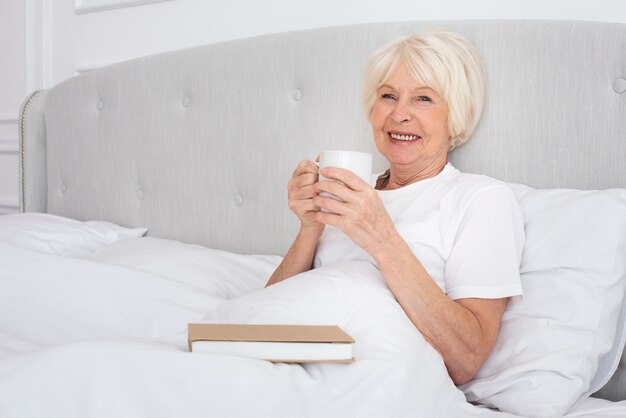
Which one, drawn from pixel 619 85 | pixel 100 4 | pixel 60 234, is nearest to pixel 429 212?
pixel 619 85

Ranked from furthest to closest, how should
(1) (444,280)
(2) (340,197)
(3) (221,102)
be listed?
(3) (221,102)
(1) (444,280)
(2) (340,197)

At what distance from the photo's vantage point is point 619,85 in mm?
1272

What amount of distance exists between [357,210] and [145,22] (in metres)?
1.49

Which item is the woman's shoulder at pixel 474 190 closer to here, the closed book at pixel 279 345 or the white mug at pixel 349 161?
the white mug at pixel 349 161

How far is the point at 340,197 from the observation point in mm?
1073

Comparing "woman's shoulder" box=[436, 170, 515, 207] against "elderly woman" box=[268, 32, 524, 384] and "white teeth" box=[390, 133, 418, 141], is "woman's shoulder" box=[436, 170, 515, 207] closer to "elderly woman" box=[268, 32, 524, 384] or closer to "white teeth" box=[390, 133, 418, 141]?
"elderly woman" box=[268, 32, 524, 384]

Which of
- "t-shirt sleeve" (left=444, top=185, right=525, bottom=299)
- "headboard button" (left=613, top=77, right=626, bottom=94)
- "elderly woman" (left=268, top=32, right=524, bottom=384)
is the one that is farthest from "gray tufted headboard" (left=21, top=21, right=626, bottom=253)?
"t-shirt sleeve" (left=444, top=185, right=525, bottom=299)

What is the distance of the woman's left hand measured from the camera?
41.8 inches

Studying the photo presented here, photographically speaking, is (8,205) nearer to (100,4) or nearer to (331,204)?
(100,4)

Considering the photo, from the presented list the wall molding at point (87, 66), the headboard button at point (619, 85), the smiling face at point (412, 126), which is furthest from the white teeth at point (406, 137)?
the wall molding at point (87, 66)

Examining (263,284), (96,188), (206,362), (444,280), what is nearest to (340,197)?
(444,280)

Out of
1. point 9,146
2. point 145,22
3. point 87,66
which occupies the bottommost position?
point 9,146

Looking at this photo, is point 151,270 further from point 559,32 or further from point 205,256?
point 559,32

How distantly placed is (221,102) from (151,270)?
57 centimetres
